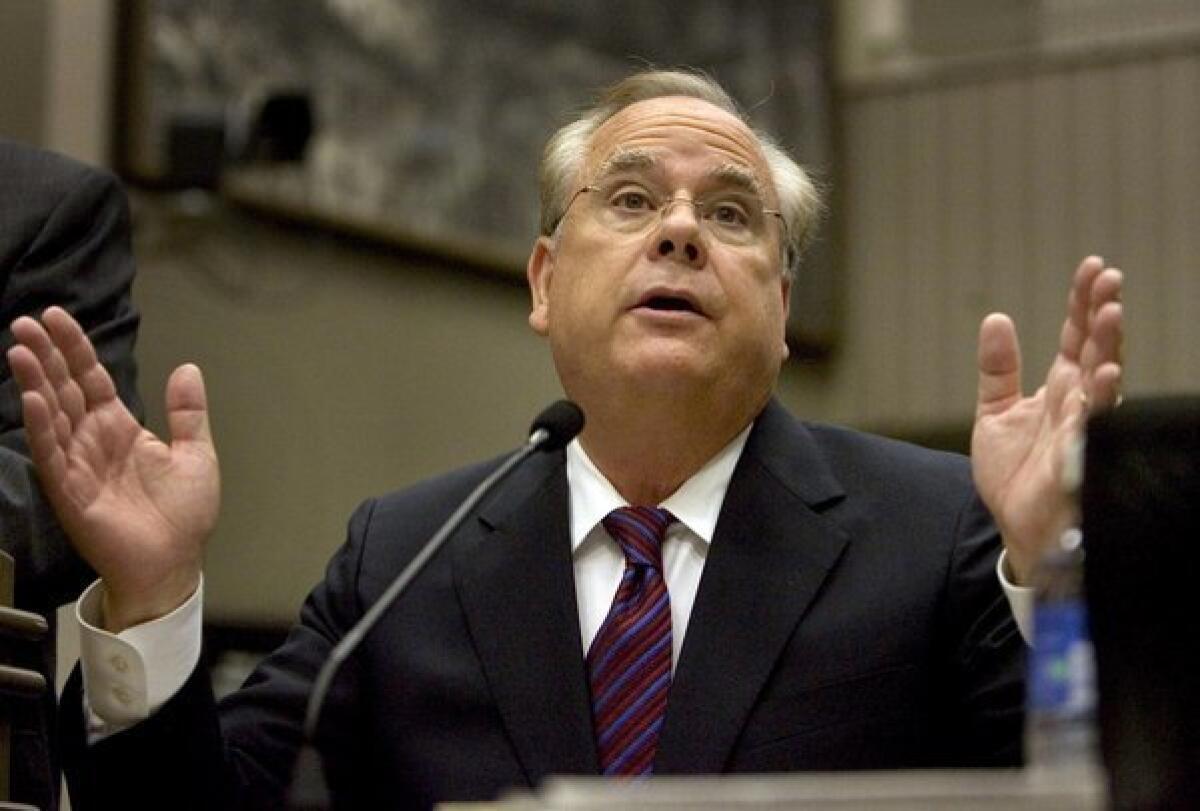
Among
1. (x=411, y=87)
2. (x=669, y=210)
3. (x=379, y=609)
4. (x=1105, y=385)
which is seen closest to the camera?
(x=379, y=609)

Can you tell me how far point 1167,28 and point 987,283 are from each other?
1.12 metres

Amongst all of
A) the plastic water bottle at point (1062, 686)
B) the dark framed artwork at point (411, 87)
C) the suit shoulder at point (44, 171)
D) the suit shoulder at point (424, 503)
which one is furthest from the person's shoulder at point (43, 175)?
the dark framed artwork at point (411, 87)

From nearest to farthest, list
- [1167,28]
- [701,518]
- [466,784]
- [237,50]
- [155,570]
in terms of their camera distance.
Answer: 1. [155,570]
2. [466,784]
3. [701,518]
4. [237,50]
5. [1167,28]

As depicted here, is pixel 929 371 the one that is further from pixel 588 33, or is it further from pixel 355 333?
pixel 355 333

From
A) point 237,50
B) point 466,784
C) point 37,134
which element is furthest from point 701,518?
point 237,50

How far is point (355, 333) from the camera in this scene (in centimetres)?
646

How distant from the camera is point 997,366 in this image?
230 centimetres

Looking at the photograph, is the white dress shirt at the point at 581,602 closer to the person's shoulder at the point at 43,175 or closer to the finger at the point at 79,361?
the finger at the point at 79,361

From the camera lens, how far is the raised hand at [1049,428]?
2174mm

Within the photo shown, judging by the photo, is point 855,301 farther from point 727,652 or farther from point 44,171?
point 727,652

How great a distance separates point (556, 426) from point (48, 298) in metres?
0.85

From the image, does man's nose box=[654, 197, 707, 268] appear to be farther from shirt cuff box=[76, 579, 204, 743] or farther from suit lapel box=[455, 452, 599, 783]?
shirt cuff box=[76, 579, 204, 743]

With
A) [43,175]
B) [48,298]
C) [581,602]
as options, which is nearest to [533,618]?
[581,602]

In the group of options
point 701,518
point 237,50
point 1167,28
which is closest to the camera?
point 701,518
